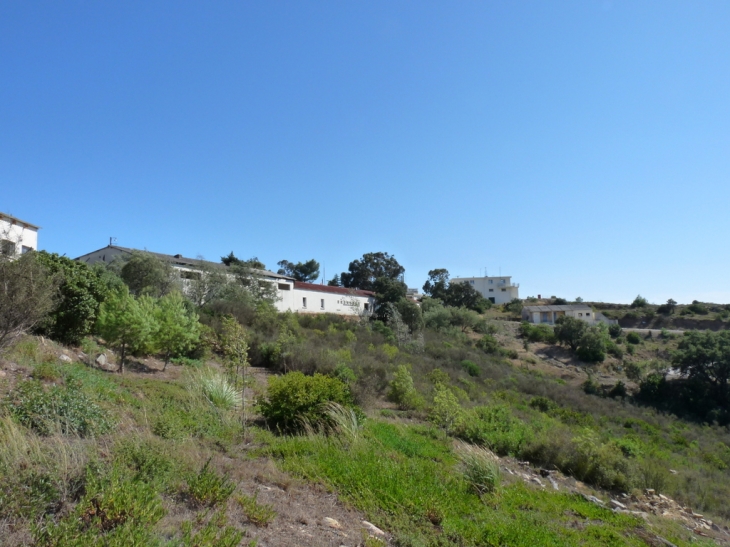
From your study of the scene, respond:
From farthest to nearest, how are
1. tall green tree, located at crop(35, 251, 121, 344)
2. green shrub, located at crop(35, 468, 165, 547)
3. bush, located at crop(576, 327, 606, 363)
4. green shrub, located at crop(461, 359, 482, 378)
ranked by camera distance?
1. bush, located at crop(576, 327, 606, 363)
2. green shrub, located at crop(461, 359, 482, 378)
3. tall green tree, located at crop(35, 251, 121, 344)
4. green shrub, located at crop(35, 468, 165, 547)

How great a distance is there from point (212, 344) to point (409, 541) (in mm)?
15484

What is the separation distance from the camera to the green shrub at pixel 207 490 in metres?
4.39

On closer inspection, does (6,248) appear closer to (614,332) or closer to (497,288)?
(614,332)

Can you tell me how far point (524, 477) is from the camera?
862 cm

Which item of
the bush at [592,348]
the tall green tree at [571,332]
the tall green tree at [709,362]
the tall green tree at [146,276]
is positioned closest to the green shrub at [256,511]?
the tall green tree at [146,276]

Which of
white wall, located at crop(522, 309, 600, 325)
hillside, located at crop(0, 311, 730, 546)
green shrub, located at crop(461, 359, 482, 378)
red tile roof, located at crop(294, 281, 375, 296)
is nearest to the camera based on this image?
hillside, located at crop(0, 311, 730, 546)

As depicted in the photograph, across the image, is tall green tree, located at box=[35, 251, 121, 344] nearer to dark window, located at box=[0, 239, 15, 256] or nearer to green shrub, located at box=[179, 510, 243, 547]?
dark window, located at box=[0, 239, 15, 256]

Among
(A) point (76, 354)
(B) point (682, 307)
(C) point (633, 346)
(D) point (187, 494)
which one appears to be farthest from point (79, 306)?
(B) point (682, 307)

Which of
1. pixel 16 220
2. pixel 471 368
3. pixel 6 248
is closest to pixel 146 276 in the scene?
pixel 16 220

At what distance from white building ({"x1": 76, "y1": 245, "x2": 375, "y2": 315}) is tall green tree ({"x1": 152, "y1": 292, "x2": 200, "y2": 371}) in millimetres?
16216

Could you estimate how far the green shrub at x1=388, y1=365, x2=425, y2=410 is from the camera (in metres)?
13.4

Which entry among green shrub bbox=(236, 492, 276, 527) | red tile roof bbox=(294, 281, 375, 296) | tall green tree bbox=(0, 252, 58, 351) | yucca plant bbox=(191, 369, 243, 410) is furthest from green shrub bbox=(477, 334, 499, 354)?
green shrub bbox=(236, 492, 276, 527)

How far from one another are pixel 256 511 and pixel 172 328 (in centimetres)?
1046

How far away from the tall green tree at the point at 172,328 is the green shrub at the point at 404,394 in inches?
242
